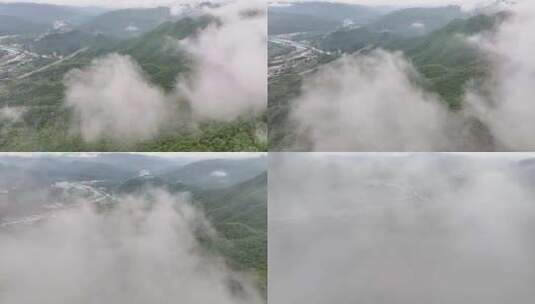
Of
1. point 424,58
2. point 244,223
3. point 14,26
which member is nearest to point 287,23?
point 424,58

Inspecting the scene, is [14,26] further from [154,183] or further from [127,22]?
[154,183]

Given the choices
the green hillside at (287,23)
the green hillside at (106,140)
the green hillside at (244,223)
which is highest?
the green hillside at (287,23)

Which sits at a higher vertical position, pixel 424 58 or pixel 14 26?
pixel 14 26

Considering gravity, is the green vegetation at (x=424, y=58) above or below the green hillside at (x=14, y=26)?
below

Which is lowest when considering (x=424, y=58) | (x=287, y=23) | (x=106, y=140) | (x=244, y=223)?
(x=244, y=223)

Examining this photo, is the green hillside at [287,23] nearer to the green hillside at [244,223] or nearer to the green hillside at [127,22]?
the green hillside at [127,22]

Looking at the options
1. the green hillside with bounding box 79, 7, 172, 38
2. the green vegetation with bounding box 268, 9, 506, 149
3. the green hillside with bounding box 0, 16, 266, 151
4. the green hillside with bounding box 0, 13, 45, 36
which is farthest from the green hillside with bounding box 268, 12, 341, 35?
the green hillside with bounding box 0, 13, 45, 36

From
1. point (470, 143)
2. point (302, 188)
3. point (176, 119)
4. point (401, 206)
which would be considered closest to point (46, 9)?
Answer: point (176, 119)

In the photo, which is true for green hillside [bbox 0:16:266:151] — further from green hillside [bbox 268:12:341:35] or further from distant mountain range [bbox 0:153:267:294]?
green hillside [bbox 268:12:341:35]

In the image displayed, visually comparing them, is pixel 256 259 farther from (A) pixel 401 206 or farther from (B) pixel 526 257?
(B) pixel 526 257

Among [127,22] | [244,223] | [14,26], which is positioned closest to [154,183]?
[244,223]

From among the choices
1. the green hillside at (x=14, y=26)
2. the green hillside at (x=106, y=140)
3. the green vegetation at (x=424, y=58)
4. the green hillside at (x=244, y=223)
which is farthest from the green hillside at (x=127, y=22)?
the green hillside at (x=244, y=223)
